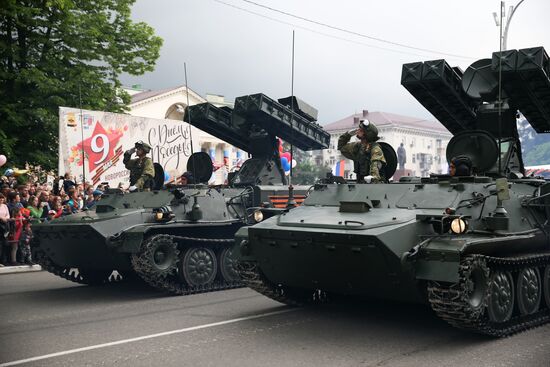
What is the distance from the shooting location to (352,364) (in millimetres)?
6715

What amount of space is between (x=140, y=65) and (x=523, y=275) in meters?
19.7

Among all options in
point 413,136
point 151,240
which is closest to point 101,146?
point 151,240

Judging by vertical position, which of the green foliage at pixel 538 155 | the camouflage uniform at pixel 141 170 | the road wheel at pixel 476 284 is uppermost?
Answer: the green foliage at pixel 538 155

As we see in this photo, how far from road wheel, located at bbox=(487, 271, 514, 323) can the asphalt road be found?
27 centimetres

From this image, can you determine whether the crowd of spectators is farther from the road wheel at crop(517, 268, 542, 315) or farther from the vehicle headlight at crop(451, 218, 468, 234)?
the road wheel at crop(517, 268, 542, 315)

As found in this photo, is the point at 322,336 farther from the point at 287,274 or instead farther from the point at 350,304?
the point at 350,304

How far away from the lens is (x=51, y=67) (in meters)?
22.5

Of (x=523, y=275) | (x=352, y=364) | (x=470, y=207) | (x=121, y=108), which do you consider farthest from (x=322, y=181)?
(x=121, y=108)

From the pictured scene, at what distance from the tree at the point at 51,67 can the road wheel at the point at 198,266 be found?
1082 cm

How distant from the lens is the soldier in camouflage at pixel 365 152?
397 inches

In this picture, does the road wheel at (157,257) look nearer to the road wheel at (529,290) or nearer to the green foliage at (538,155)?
the road wheel at (529,290)

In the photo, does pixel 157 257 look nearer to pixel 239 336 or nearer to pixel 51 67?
pixel 239 336

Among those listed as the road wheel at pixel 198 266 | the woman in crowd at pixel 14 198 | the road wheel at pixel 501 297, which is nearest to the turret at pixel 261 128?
the road wheel at pixel 198 266

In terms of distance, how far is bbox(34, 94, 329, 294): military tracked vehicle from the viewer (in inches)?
432
